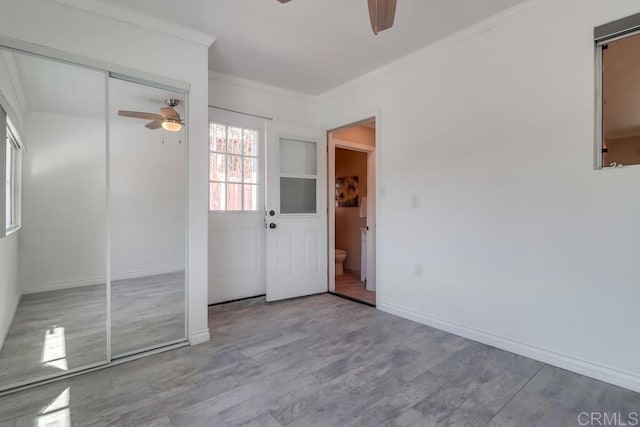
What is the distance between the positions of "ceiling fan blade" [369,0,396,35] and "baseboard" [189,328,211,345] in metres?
2.56

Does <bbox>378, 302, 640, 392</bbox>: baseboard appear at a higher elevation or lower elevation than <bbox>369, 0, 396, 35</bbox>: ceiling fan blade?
lower

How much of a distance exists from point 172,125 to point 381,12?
1.83m

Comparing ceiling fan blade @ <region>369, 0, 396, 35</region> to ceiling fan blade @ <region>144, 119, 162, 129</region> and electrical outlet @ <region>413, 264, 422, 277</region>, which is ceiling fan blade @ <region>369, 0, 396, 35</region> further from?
electrical outlet @ <region>413, 264, 422, 277</region>

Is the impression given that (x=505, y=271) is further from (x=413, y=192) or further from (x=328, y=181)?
(x=328, y=181)

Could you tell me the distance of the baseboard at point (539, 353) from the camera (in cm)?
186

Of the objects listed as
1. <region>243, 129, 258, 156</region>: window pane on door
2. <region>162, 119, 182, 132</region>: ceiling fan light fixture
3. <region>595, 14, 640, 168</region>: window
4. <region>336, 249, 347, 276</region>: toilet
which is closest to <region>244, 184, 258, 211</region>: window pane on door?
<region>243, 129, 258, 156</region>: window pane on door

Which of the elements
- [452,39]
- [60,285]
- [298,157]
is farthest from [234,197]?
[452,39]

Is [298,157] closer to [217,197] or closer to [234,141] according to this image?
[234,141]

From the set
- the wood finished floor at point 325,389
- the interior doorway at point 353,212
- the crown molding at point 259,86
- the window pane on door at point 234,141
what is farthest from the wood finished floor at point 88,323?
the crown molding at point 259,86

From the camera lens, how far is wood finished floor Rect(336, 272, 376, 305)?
381 cm

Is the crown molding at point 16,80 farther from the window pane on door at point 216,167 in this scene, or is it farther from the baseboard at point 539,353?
the baseboard at point 539,353

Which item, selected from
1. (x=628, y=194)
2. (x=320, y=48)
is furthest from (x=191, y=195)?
(x=628, y=194)

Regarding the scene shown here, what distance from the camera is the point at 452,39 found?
2.64 metres

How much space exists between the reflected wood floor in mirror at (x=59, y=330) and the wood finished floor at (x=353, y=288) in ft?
8.42
